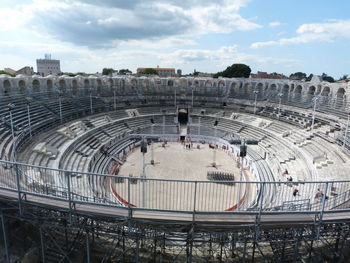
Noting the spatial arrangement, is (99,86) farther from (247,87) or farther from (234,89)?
(247,87)

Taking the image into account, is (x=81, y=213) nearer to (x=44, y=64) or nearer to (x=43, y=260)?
(x=43, y=260)

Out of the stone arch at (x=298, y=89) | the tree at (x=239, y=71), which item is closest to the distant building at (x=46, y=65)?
the tree at (x=239, y=71)

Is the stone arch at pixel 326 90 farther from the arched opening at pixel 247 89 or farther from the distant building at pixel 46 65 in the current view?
the distant building at pixel 46 65

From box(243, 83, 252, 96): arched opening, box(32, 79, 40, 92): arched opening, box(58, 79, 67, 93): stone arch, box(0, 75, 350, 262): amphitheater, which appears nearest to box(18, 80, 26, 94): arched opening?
box(0, 75, 350, 262): amphitheater

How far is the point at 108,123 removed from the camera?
114 feet

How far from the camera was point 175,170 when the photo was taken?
1043 inches

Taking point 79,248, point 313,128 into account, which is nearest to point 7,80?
point 79,248

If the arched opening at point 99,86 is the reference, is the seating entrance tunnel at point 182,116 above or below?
below

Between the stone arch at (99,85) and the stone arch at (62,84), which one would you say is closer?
the stone arch at (62,84)

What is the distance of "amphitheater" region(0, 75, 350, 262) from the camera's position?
332 inches

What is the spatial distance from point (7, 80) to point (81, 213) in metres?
30.9

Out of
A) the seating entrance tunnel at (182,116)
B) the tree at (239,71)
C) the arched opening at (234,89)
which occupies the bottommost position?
the seating entrance tunnel at (182,116)

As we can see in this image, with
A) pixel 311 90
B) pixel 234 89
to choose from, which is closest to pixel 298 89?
pixel 311 90

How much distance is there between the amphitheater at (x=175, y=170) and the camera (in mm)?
8445
